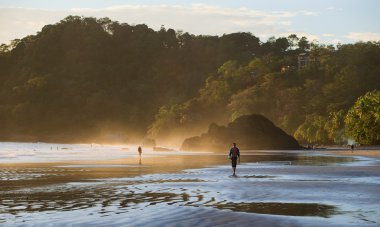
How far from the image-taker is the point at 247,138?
94.9 meters

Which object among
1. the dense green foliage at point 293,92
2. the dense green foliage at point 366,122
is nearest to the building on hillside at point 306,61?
the dense green foliage at point 293,92

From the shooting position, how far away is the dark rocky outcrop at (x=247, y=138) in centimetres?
9438

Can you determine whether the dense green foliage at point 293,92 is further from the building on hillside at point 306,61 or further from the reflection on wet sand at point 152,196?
the reflection on wet sand at point 152,196

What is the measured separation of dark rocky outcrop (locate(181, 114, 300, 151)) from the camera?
94.4m

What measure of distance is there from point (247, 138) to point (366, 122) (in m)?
20.8

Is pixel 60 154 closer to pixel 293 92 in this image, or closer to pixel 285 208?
pixel 285 208

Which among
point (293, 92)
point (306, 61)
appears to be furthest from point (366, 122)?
point (306, 61)

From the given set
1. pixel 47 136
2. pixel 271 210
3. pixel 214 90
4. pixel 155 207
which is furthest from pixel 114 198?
pixel 47 136

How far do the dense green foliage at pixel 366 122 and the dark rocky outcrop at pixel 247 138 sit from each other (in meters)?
12.2

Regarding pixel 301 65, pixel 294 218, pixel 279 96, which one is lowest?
pixel 294 218

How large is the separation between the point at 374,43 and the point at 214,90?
53283 mm

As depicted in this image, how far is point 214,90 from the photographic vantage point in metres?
180

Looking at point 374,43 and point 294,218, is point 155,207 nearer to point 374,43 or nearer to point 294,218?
point 294,218

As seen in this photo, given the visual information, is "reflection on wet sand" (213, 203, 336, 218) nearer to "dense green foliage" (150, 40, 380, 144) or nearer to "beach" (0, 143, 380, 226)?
"beach" (0, 143, 380, 226)
